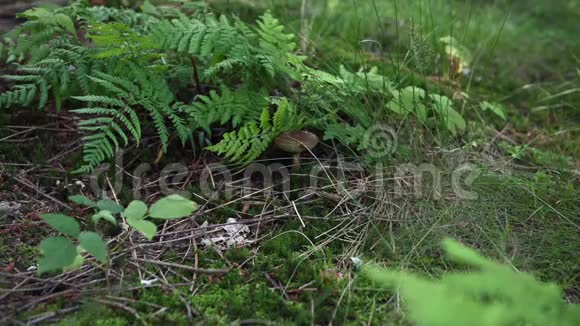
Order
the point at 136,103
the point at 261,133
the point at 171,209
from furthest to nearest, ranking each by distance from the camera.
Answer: the point at 261,133, the point at 136,103, the point at 171,209

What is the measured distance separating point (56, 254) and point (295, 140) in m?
1.20

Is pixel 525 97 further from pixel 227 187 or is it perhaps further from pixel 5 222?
pixel 5 222

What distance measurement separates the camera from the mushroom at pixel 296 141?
2549 mm

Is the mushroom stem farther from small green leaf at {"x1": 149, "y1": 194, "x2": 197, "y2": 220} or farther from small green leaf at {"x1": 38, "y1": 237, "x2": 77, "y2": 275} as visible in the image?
small green leaf at {"x1": 38, "y1": 237, "x2": 77, "y2": 275}

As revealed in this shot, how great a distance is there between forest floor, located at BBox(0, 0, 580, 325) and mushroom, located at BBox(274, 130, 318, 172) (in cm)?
9

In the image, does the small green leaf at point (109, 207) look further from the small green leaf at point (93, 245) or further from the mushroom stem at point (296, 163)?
the mushroom stem at point (296, 163)

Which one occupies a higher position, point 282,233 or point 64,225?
point 64,225

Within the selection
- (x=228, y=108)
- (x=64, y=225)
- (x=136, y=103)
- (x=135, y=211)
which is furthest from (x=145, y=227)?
(x=228, y=108)

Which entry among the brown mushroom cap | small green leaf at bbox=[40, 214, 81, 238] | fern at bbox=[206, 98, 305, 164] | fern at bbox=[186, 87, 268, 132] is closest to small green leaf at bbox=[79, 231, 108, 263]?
small green leaf at bbox=[40, 214, 81, 238]

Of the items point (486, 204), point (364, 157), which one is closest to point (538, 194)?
point (486, 204)

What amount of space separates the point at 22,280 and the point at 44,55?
120 cm

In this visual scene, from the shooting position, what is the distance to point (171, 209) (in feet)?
6.22

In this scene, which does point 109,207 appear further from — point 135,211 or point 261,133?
point 261,133

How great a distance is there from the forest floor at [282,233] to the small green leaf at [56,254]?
165mm
